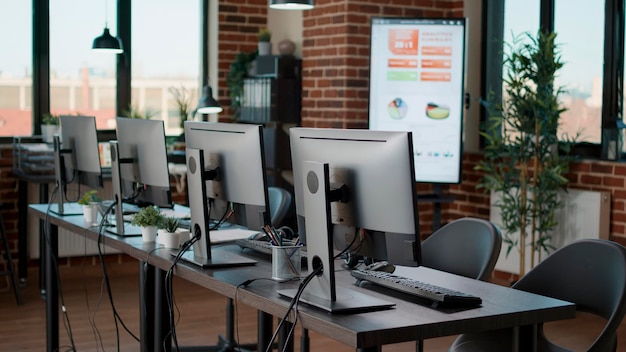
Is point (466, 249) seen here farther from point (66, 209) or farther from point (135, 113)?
point (135, 113)

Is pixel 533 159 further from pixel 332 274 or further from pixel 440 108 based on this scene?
pixel 332 274

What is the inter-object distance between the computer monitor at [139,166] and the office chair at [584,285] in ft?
4.74

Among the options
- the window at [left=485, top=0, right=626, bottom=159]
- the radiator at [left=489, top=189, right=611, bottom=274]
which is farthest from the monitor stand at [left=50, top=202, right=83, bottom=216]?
the window at [left=485, top=0, right=626, bottom=159]

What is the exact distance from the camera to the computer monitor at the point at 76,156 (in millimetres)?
4477

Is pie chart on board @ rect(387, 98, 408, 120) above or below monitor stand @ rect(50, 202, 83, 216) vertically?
above

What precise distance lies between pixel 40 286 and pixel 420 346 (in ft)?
11.4

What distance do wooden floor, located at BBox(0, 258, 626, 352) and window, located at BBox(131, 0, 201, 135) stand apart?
1476 mm

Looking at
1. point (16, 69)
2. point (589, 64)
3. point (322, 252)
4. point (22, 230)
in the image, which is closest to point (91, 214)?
point (322, 252)

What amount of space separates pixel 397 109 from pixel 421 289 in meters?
3.67

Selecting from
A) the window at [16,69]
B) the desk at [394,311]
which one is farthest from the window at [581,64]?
the window at [16,69]

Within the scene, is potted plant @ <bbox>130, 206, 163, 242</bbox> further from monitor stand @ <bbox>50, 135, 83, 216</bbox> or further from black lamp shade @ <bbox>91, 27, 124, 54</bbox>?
black lamp shade @ <bbox>91, 27, 124, 54</bbox>

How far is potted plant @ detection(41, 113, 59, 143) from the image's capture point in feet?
21.7

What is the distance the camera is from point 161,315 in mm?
3463

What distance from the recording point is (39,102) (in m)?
6.91
